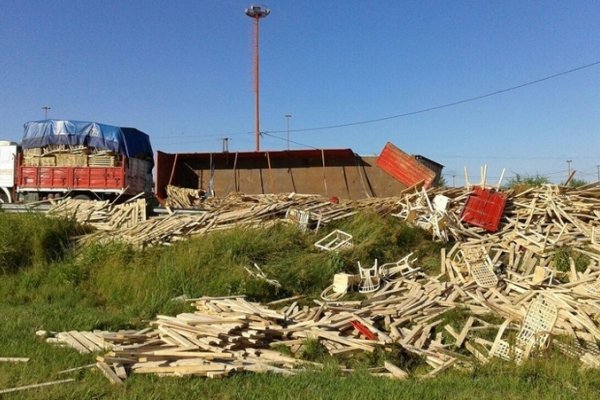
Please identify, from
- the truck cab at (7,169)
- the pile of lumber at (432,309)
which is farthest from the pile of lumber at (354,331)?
the truck cab at (7,169)

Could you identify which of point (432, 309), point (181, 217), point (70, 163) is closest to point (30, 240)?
point (181, 217)

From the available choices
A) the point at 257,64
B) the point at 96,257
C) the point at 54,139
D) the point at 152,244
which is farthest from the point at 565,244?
the point at 257,64

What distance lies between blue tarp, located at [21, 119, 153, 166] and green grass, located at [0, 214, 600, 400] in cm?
924

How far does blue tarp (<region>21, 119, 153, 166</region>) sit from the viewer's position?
21.2 metres

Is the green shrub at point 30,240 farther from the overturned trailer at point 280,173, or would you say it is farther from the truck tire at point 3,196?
the truck tire at point 3,196

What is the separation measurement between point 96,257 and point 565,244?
30.5ft

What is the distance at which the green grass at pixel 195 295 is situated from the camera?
525 cm

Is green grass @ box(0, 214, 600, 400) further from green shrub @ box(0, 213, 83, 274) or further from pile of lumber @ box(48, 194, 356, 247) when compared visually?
pile of lumber @ box(48, 194, 356, 247)

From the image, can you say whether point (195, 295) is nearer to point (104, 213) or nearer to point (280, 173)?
point (104, 213)

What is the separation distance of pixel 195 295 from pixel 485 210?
6.71 metres

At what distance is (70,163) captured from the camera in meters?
20.7

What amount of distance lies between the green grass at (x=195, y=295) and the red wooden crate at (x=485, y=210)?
1.26m

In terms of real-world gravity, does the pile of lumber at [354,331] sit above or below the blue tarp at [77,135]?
below

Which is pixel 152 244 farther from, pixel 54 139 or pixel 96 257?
pixel 54 139
